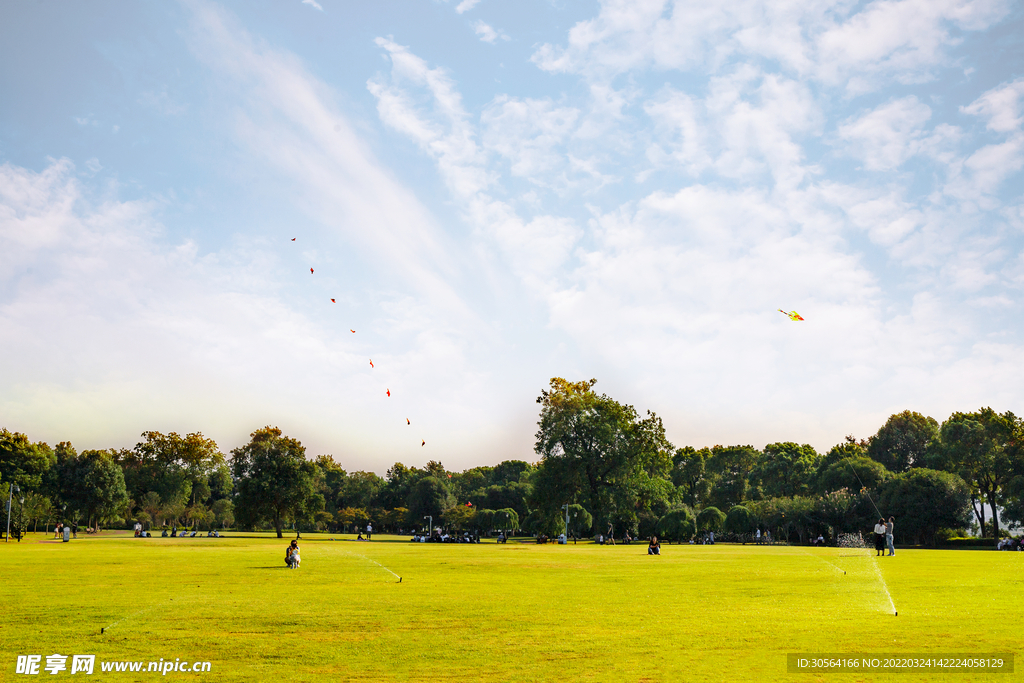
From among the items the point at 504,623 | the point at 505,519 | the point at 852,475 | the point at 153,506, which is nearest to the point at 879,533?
the point at 504,623

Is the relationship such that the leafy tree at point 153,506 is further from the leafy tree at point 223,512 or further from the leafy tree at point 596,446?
the leafy tree at point 596,446

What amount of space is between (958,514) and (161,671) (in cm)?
8342

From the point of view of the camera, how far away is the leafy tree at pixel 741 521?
85688 millimetres

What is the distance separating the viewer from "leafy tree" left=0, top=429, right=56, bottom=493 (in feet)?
288

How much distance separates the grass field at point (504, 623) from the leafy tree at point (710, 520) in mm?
62430

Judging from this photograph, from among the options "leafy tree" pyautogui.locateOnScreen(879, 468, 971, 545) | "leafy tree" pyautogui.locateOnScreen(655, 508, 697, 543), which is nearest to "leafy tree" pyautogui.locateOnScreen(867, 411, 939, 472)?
"leafy tree" pyautogui.locateOnScreen(879, 468, 971, 545)

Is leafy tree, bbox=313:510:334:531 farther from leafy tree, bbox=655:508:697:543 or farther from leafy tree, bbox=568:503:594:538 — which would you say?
leafy tree, bbox=655:508:697:543

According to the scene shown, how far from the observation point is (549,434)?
85750 millimetres

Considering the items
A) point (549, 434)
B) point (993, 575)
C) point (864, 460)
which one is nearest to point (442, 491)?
Result: point (549, 434)

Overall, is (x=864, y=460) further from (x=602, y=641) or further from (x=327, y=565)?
(x=602, y=641)

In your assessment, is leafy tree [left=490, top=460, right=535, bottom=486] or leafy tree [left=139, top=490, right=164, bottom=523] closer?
leafy tree [left=139, top=490, right=164, bottom=523]

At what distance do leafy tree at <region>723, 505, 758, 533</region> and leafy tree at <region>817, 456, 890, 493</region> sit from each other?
1111cm

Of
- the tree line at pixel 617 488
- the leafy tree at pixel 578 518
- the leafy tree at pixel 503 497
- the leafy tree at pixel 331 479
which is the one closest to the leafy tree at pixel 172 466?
the tree line at pixel 617 488

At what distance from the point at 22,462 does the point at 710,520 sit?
8813cm
